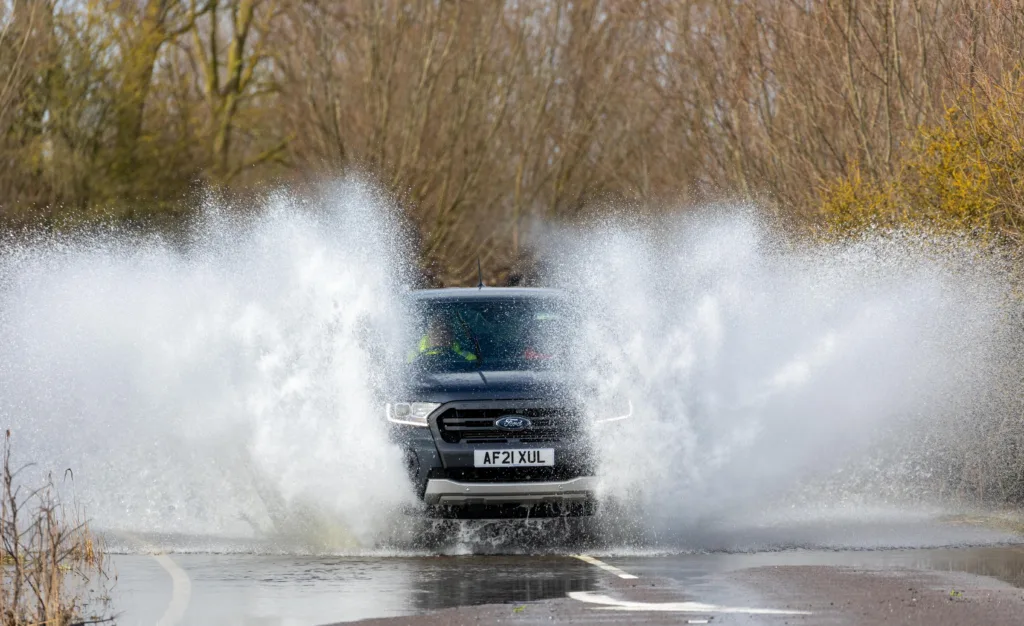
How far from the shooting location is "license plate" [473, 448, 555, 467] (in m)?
14.4

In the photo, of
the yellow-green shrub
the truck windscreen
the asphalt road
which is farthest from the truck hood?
the yellow-green shrub

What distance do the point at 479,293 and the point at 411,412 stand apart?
2123 mm

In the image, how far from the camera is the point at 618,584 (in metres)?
12.6

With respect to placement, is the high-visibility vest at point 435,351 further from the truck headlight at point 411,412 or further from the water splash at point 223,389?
the truck headlight at point 411,412

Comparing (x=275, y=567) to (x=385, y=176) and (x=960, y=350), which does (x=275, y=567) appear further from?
(x=385, y=176)

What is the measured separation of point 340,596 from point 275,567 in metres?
1.79

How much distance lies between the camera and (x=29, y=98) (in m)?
35.9

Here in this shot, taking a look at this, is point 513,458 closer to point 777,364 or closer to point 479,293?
point 479,293

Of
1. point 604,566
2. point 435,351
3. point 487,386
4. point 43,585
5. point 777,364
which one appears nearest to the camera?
point 43,585

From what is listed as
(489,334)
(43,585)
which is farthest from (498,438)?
(43,585)

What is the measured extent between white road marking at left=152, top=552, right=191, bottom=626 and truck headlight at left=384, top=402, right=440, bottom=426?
1878 millimetres

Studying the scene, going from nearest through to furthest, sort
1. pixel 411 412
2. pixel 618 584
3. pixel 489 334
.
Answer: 1. pixel 618 584
2. pixel 411 412
3. pixel 489 334

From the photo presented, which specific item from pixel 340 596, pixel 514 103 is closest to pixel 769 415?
pixel 340 596

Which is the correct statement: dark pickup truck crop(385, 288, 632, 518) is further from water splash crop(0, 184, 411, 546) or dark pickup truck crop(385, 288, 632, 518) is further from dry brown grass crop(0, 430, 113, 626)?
dry brown grass crop(0, 430, 113, 626)
